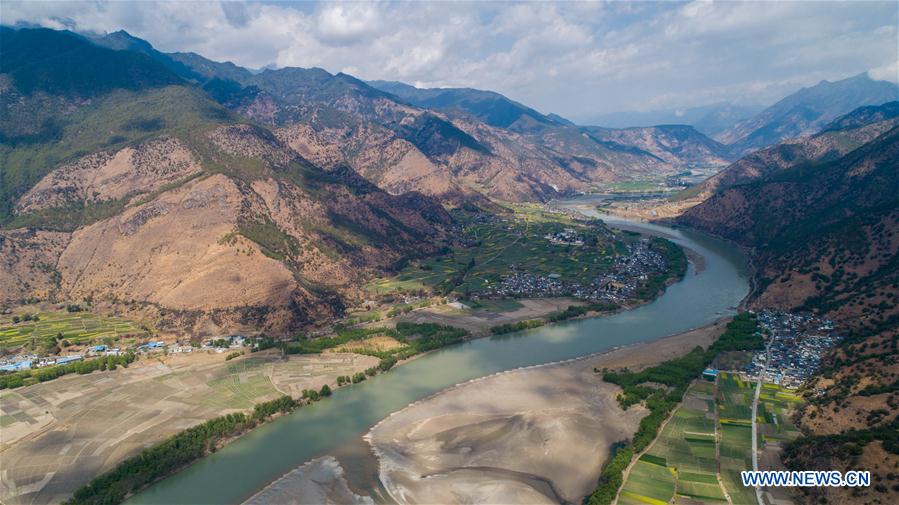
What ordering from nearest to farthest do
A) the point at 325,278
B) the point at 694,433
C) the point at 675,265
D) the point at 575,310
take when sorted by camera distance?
the point at 694,433 → the point at 575,310 → the point at 325,278 → the point at 675,265

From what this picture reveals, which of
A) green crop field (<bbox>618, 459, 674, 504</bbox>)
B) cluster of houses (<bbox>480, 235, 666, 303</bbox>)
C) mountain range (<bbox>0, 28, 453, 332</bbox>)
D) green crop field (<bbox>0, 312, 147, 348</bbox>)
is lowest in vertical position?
green crop field (<bbox>618, 459, 674, 504</bbox>)

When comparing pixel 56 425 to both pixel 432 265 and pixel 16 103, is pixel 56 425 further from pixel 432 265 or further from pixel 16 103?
pixel 16 103

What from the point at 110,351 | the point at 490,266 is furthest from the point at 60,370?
the point at 490,266

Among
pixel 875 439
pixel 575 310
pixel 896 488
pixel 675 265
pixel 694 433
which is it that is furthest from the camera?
pixel 675 265

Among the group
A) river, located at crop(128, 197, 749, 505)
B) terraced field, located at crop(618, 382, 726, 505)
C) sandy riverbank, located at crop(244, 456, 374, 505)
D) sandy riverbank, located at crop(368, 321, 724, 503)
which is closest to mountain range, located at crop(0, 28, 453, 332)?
river, located at crop(128, 197, 749, 505)

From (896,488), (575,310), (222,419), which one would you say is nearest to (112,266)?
(222,419)

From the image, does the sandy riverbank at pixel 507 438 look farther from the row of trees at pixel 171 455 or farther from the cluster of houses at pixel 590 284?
the cluster of houses at pixel 590 284

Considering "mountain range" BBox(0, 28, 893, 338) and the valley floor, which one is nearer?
the valley floor

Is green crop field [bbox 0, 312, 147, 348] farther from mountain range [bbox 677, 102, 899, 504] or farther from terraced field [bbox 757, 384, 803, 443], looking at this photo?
mountain range [bbox 677, 102, 899, 504]
